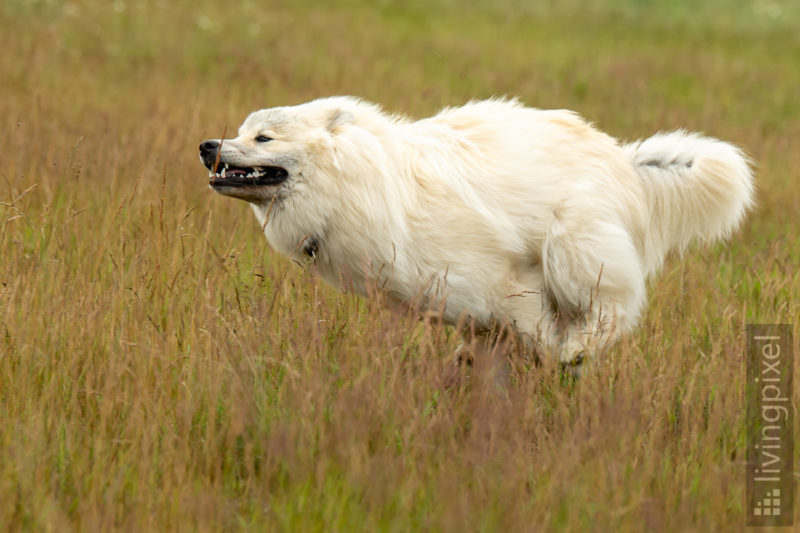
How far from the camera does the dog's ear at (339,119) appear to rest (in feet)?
14.3

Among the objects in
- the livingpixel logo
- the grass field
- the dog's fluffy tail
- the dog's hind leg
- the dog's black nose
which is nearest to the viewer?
the grass field

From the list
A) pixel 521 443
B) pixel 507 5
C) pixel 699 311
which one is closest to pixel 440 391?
pixel 521 443

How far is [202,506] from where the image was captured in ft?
9.61

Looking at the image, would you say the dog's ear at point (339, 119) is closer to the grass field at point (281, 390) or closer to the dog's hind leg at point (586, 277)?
the grass field at point (281, 390)

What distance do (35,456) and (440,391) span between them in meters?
1.48

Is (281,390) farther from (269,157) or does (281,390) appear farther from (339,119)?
(339,119)

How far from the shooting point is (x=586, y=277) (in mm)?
4344

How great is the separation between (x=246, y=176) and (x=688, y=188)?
7.01 feet

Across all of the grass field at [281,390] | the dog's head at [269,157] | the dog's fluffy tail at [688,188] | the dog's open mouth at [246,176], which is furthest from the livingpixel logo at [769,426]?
the dog's open mouth at [246,176]

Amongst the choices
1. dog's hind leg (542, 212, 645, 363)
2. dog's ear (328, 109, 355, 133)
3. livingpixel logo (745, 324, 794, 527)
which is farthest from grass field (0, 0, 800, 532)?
dog's ear (328, 109, 355, 133)

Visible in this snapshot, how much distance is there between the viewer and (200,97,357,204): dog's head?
423 centimetres

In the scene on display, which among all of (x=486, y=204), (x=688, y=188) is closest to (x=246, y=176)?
(x=486, y=204)

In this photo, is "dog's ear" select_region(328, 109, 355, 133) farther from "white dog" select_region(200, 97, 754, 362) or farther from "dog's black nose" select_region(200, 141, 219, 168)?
"dog's black nose" select_region(200, 141, 219, 168)

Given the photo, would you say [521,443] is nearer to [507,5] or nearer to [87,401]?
[87,401]
